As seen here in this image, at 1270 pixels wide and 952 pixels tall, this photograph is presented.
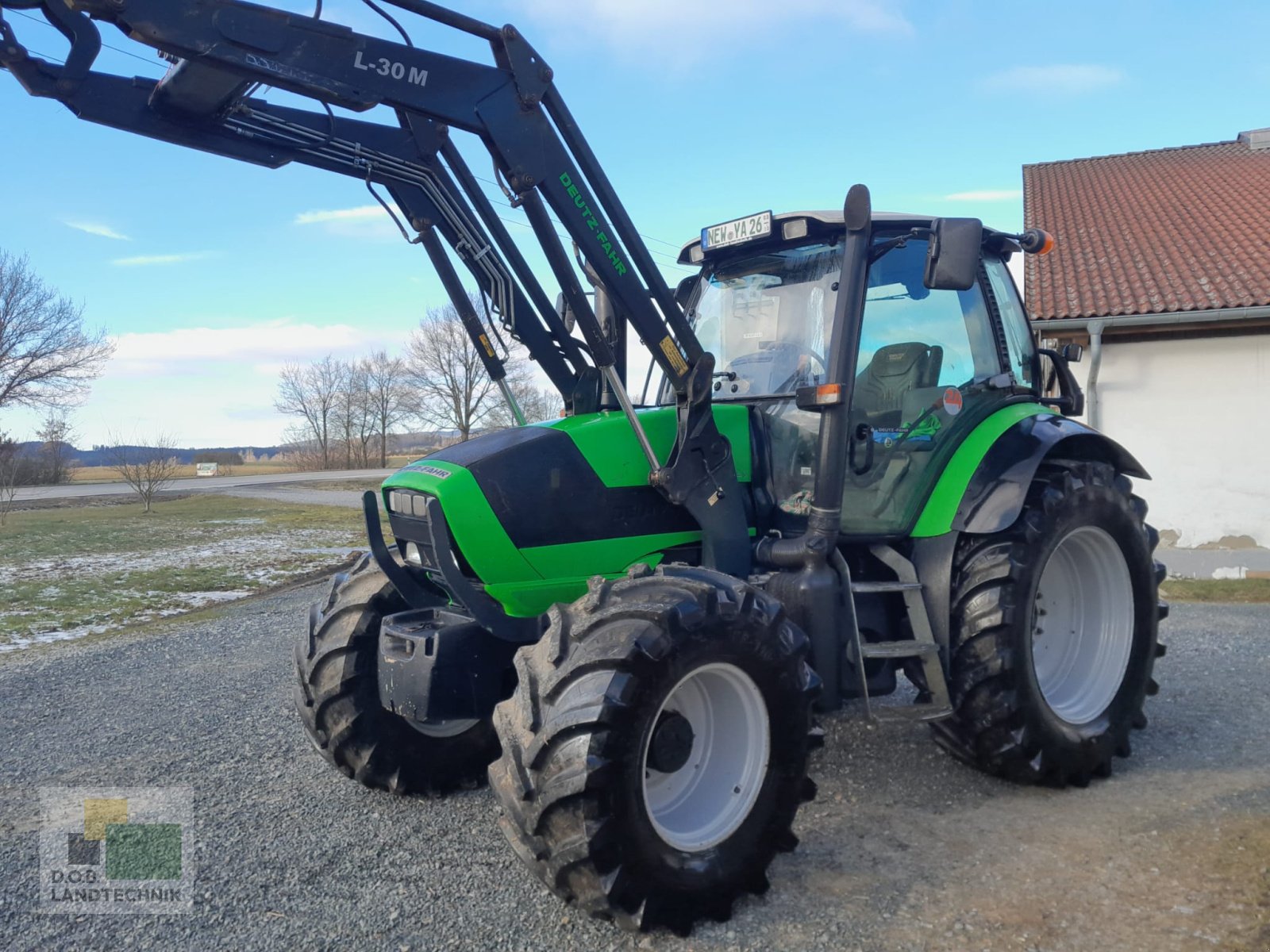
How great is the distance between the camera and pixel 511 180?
347 cm

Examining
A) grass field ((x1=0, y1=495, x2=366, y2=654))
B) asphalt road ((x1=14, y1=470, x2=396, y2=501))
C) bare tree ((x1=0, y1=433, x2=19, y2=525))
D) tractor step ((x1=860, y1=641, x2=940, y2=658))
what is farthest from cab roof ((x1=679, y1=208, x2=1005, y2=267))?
asphalt road ((x1=14, y1=470, x2=396, y2=501))

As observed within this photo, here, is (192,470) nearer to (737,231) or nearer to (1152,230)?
(1152,230)

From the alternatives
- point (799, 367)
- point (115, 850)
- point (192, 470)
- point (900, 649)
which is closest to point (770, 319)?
point (799, 367)

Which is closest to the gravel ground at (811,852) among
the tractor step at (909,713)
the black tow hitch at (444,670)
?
the tractor step at (909,713)

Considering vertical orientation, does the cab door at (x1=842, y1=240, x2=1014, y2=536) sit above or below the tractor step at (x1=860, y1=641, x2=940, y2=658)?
above

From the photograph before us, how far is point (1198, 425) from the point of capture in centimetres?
1052

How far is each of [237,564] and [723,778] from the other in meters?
10.4

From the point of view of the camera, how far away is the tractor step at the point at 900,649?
3.98m

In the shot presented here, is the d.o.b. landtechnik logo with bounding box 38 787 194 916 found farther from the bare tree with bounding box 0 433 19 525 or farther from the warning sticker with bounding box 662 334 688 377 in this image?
the bare tree with bounding box 0 433 19 525

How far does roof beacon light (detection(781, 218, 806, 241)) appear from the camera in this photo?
435 centimetres

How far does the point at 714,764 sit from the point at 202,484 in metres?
34.6

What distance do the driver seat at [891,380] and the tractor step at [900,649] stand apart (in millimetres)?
921

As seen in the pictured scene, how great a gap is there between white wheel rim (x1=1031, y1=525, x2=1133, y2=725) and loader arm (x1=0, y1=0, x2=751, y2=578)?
177 centimetres

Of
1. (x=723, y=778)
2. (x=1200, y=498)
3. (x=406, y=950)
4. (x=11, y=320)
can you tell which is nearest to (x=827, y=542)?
(x=723, y=778)
